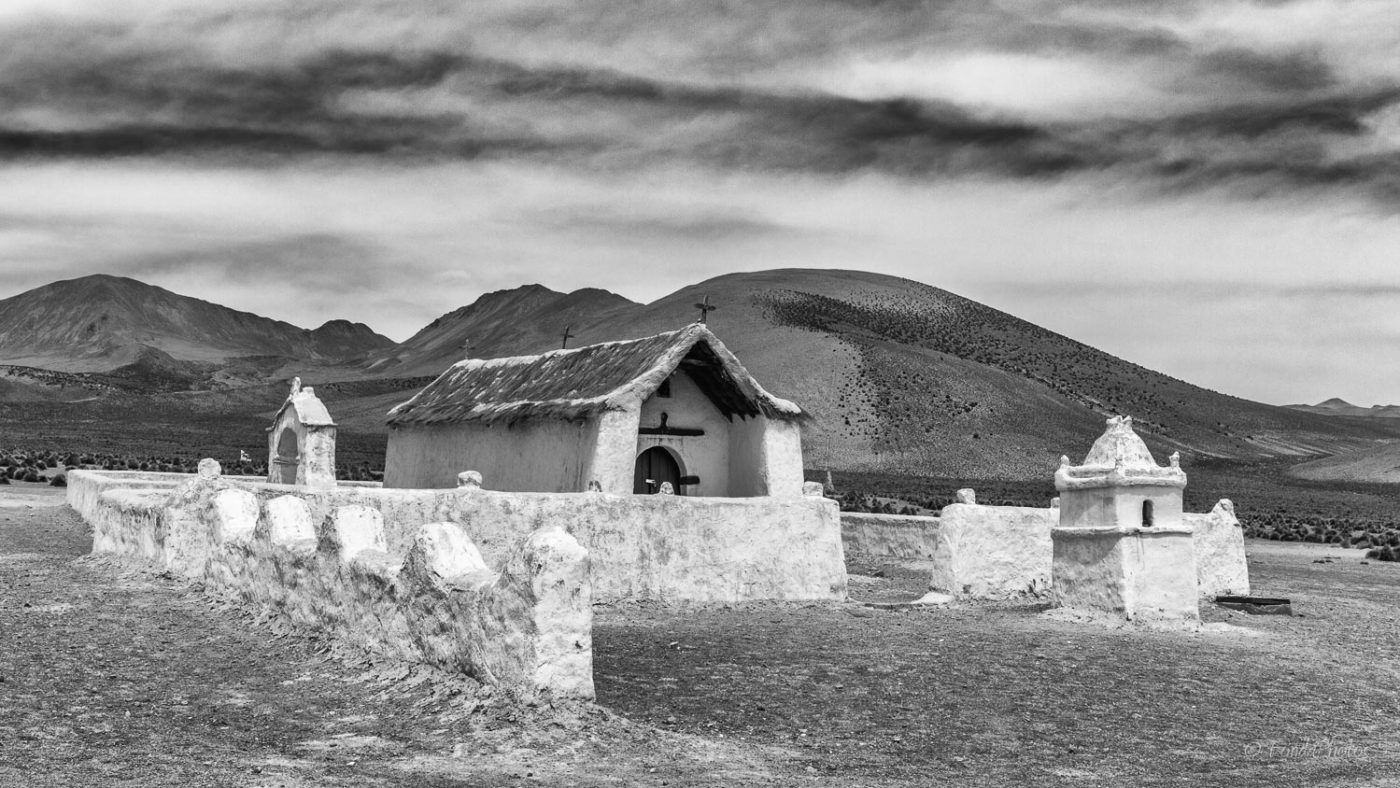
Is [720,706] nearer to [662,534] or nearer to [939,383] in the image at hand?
[662,534]

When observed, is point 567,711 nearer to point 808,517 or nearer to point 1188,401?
point 808,517

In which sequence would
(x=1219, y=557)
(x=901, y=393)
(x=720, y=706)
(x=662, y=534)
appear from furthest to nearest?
(x=901, y=393), (x=1219, y=557), (x=662, y=534), (x=720, y=706)

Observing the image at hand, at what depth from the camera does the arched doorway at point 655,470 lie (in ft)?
67.8

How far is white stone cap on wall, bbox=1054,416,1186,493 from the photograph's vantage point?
47.1 ft

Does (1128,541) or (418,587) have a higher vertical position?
(1128,541)

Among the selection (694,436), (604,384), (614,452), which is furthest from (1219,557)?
(604,384)

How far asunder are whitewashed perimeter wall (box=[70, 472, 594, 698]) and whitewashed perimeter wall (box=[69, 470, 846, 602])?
4.85 feet

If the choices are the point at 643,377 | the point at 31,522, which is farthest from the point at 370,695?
the point at 31,522

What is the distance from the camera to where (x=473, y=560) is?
9266mm

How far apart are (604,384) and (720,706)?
404 inches

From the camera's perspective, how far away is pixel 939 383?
93.1 meters

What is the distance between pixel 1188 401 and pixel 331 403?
80260 mm

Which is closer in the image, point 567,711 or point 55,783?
point 55,783

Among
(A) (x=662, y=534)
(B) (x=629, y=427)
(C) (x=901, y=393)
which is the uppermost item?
(C) (x=901, y=393)
